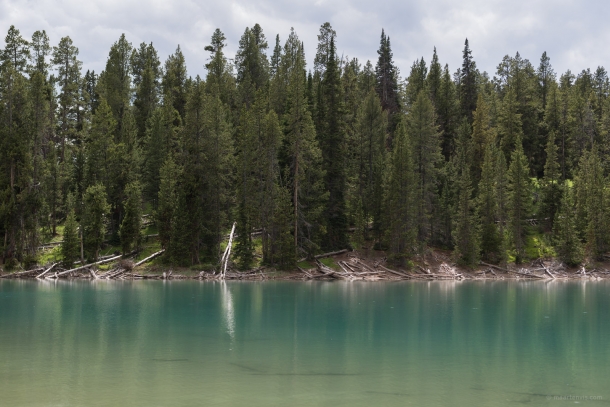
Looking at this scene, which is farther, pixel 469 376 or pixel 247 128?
pixel 247 128

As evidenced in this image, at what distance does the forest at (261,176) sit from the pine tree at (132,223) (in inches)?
6.6

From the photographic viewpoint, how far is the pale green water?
13.2m

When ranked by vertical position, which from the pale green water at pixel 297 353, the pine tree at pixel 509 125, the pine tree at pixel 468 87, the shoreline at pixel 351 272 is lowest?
the pale green water at pixel 297 353

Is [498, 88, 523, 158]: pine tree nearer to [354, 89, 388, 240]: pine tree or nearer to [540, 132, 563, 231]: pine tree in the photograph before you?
[540, 132, 563, 231]: pine tree

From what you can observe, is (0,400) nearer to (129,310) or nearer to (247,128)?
(129,310)

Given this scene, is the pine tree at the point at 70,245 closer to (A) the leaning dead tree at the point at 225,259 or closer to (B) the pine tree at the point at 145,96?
(A) the leaning dead tree at the point at 225,259

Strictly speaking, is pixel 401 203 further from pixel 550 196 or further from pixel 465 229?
pixel 550 196

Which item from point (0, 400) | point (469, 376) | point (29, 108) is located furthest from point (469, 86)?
point (0, 400)

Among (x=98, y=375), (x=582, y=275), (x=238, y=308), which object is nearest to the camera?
(x=98, y=375)

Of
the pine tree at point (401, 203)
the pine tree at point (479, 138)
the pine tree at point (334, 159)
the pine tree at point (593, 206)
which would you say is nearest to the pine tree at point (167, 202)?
the pine tree at point (334, 159)

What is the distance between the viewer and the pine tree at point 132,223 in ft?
199

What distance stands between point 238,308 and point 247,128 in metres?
35.9

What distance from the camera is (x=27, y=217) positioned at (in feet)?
195

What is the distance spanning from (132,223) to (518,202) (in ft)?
157
